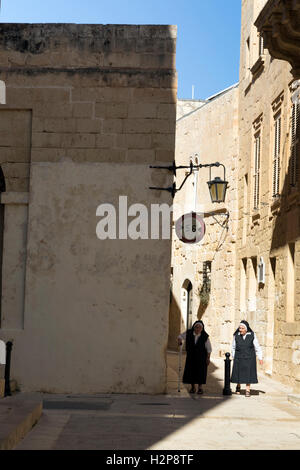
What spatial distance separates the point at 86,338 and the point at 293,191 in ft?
16.4

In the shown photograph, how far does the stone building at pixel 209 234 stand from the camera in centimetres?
2316

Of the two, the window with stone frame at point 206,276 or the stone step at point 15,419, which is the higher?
the window with stone frame at point 206,276

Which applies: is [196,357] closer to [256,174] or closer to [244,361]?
[244,361]

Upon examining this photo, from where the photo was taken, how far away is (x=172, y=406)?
12211 millimetres

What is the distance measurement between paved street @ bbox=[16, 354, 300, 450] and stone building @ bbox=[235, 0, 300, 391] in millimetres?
2375

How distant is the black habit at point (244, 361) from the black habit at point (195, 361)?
0.55 meters

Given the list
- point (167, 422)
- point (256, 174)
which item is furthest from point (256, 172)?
point (167, 422)

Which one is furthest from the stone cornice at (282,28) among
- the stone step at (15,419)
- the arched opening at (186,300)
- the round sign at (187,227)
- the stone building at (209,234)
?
the arched opening at (186,300)

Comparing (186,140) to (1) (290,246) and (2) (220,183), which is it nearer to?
(2) (220,183)

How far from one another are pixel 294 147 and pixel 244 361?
4150 millimetres

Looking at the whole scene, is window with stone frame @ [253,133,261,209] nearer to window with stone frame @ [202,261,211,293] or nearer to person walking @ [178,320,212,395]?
window with stone frame @ [202,261,211,293]

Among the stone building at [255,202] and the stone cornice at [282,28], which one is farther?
the stone building at [255,202]

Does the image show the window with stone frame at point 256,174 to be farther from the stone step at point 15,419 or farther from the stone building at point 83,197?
the stone step at point 15,419

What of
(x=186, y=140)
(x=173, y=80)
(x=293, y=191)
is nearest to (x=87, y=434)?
(x=173, y=80)
